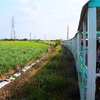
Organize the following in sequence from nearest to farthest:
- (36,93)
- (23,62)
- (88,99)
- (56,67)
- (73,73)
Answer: (88,99), (36,93), (73,73), (56,67), (23,62)

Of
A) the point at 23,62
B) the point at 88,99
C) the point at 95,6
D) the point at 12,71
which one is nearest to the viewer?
the point at 95,6

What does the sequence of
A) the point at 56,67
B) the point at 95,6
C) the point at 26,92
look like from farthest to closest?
the point at 56,67 < the point at 26,92 < the point at 95,6

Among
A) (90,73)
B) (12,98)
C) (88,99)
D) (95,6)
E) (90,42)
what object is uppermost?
(95,6)

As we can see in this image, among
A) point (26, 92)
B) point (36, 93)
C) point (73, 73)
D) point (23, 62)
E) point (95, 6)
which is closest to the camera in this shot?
point (95, 6)

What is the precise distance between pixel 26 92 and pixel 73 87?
1533 millimetres

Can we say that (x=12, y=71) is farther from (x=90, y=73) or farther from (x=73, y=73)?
(x=90, y=73)

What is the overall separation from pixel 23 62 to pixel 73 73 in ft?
20.2

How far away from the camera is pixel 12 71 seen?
43.7 feet

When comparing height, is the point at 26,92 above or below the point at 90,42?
below

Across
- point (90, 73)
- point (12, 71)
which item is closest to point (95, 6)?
point (90, 73)

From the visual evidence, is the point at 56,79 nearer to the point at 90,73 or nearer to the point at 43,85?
the point at 43,85

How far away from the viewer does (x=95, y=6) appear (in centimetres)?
386

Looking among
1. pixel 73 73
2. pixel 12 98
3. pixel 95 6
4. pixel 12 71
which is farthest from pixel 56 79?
pixel 12 71

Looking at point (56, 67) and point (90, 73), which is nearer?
point (90, 73)
